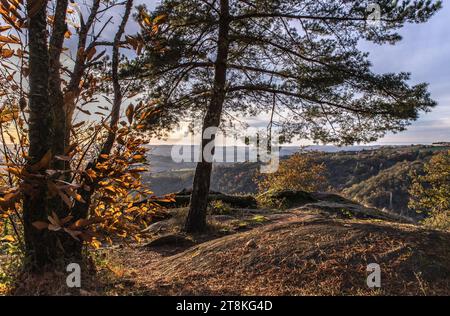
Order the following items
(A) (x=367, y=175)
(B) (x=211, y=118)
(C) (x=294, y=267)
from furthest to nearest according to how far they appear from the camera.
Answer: (A) (x=367, y=175), (B) (x=211, y=118), (C) (x=294, y=267)

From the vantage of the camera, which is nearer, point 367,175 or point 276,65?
point 276,65

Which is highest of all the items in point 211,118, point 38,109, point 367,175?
point 211,118

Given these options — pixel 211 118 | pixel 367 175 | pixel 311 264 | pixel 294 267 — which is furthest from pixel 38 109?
pixel 367 175

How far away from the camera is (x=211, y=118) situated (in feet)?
26.5

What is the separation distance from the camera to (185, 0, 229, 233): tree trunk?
7848 mm

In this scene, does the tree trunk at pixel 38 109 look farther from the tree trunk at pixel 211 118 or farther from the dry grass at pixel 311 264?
the tree trunk at pixel 211 118

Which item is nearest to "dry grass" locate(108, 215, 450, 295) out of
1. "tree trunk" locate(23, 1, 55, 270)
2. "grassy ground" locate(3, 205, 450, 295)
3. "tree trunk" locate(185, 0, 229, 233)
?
"grassy ground" locate(3, 205, 450, 295)

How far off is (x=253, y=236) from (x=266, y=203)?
326 inches

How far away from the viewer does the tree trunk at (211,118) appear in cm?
785

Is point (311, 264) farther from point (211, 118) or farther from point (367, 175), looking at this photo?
point (367, 175)

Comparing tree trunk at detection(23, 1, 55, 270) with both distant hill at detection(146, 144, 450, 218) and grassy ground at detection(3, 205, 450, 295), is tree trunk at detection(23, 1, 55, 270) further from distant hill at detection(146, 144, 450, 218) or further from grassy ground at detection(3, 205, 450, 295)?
distant hill at detection(146, 144, 450, 218)
